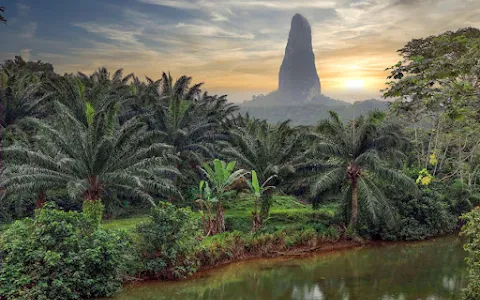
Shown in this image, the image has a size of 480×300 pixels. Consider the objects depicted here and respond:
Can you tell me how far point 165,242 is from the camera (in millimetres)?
14312

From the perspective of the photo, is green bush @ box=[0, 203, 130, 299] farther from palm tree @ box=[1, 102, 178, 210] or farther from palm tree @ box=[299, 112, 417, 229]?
palm tree @ box=[299, 112, 417, 229]

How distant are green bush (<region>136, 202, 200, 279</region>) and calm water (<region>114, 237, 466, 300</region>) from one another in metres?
0.47

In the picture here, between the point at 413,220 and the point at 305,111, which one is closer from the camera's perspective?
the point at 413,220

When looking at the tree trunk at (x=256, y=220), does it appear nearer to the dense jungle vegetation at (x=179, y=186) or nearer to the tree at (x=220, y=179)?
the dense jungle vegetation at (x=179, y=186)

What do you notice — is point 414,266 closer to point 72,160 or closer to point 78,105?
point 72,160

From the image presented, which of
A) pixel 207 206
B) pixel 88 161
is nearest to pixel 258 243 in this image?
pixel 207 206

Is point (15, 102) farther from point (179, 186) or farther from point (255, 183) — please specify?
point (255, 183)

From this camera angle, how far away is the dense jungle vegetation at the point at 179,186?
12.1 meters

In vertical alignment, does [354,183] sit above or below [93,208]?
above

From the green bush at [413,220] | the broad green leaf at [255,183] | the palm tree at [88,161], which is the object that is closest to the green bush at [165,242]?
the palm tree at [88,161]

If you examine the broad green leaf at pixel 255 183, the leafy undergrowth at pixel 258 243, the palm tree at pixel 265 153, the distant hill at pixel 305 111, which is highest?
the distant hill at pixel 305 111

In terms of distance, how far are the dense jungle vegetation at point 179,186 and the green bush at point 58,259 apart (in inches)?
1.6

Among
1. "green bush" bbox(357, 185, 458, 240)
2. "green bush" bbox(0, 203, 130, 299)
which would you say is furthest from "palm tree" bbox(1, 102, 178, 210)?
"green bush" bbox(357, 185, 458, 240)

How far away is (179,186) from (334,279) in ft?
39.4
